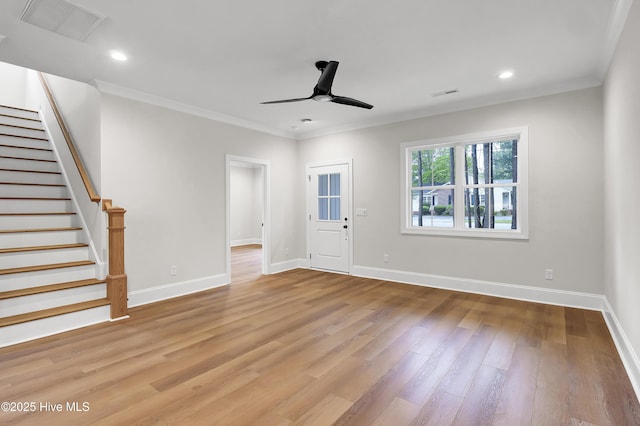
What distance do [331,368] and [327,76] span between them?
104 inches

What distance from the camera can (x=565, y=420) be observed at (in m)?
1.86

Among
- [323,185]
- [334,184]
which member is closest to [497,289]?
[334,184]

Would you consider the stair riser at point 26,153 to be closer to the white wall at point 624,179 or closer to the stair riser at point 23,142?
the stair riser at point 23,142

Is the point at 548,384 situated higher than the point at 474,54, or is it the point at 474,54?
the point at 474,54

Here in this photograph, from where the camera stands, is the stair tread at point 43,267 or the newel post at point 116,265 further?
the newel post at point 116,265

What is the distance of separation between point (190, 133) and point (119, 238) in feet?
6.02

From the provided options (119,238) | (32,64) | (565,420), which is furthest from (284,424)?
(32,64)

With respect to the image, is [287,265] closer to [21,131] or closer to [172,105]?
[172,105]

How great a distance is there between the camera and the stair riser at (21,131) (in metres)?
5.03

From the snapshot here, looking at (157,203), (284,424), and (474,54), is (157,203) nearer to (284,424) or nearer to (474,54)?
(284,424)

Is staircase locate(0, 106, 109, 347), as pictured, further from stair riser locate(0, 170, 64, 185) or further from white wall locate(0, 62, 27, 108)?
white wall locate(0, 62, 27, 108)

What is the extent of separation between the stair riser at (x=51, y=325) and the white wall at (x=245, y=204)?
21.6 feet

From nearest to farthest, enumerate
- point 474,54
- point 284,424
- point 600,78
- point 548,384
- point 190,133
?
point 284,424 < point 548,384 < point 474,54 < point 600,78 < point 190,133

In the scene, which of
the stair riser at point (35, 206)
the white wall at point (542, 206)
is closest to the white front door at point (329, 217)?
the white wall at point (542, 206)
